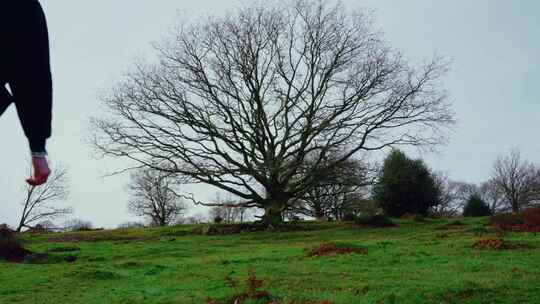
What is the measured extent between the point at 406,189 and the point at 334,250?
23.5 metres

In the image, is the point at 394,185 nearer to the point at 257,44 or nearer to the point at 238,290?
the point at 257,44

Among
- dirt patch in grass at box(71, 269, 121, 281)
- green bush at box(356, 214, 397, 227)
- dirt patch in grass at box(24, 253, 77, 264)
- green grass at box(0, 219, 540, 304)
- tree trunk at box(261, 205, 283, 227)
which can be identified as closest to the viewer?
green grass at box(0, 219, 540, 304)

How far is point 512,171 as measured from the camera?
229 ft

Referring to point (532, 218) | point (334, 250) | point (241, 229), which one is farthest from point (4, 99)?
point (241, 229)

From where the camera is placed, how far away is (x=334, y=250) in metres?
12.3

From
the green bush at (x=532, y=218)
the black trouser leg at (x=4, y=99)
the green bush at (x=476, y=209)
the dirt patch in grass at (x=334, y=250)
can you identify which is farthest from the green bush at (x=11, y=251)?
the green bush at (x=476, y=209)

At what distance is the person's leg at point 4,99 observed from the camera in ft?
5.01

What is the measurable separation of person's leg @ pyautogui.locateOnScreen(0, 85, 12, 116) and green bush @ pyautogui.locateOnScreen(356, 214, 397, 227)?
25.6 meters

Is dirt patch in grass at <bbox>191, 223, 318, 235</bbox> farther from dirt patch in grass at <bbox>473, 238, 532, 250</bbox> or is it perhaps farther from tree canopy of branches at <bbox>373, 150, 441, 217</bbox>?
dirt patch in grass at <bbox>473, 238, 532, 250</bbox>

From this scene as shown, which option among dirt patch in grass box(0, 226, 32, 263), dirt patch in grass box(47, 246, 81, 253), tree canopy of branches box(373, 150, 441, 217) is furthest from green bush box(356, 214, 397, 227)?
dirt patch in grass box(0, 226, 32, 263)

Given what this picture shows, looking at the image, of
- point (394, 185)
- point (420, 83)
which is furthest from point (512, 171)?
point (420, 83)

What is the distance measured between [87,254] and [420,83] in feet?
59.9

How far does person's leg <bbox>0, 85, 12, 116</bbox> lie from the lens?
1.53 metres

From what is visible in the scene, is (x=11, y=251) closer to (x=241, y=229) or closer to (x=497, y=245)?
(x=241, y=229)
